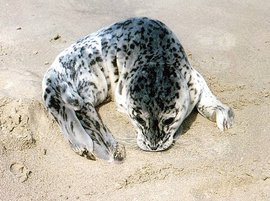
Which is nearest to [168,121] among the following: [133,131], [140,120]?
[140,120]

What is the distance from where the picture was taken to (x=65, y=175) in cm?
408

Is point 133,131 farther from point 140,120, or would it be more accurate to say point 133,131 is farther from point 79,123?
point 79,123

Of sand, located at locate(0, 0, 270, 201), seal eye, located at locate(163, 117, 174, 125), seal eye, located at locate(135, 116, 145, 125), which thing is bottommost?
sand, located at locate(0, 0, 270, 201)

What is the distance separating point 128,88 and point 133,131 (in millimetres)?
321

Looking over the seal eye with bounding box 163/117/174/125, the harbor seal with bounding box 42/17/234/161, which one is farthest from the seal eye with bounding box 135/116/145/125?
the seal eye with bounding box 163/117/174/125

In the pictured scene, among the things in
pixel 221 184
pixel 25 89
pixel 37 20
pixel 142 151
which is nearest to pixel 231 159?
pixel 221 184

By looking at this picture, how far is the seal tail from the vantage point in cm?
424

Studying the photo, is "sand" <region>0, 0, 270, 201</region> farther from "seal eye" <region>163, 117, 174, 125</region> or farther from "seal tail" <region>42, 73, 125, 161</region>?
"seal eye" <region>163, 117, 174, 125</region>

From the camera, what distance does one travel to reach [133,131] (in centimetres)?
452

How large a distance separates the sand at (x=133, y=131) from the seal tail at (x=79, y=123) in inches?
2.9

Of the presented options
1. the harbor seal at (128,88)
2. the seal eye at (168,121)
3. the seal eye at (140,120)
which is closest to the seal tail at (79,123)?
the harbor seal at (128,88)

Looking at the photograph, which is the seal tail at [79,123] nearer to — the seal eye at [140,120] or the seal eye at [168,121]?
the seal eye at [140,120]

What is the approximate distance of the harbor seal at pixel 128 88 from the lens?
427 centimetres

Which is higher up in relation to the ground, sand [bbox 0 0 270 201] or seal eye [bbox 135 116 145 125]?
seal eye [bbox 135 116 145 125]
